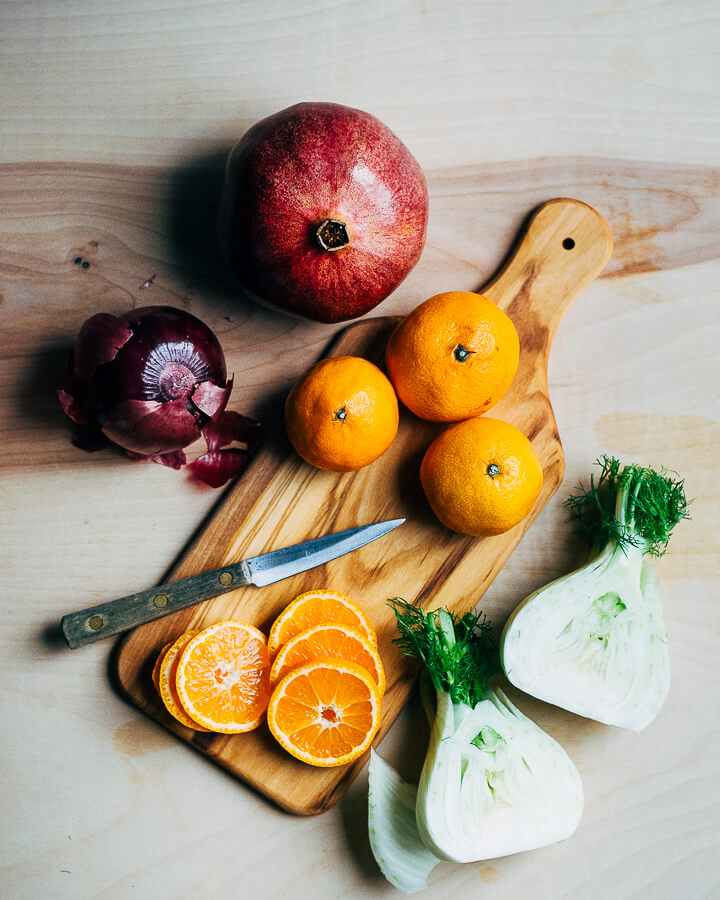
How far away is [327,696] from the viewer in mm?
990

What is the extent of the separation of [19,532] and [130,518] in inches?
6.7

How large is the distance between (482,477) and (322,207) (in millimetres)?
397

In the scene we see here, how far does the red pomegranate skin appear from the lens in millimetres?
893

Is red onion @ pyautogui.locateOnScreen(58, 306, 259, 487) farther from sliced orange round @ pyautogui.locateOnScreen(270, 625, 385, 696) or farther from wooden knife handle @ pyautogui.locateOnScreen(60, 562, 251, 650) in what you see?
sliced orange round @ pyautogui.locateOnScreen(270, 625, 385, 696)

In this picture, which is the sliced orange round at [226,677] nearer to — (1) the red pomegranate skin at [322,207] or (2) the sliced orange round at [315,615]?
(2) the sliced orange round at [315,615]

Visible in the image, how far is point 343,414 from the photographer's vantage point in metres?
0.92

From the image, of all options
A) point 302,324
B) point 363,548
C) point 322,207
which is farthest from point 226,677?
point 322,207

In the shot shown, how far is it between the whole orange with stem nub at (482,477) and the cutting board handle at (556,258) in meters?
0.24

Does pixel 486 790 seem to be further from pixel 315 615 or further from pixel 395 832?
pixel 315 615

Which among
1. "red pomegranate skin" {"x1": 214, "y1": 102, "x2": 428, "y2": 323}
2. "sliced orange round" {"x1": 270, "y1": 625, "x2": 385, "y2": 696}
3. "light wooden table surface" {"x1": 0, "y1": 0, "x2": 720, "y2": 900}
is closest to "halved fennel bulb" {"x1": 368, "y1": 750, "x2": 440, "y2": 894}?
"light wooden table surface" {"x1": 0, "y1": 0, "x2": 720, "y2": 900}

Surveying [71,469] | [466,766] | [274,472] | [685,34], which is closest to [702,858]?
[466,766]

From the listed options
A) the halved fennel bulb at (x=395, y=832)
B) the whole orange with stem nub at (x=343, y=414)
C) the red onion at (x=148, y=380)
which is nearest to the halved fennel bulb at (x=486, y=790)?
the halved fennel bulb at (x=395, y=832)

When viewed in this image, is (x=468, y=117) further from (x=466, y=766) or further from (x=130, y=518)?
(x=466, y=766)

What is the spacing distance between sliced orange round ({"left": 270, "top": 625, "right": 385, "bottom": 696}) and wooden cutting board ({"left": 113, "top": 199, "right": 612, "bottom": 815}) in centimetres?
6
